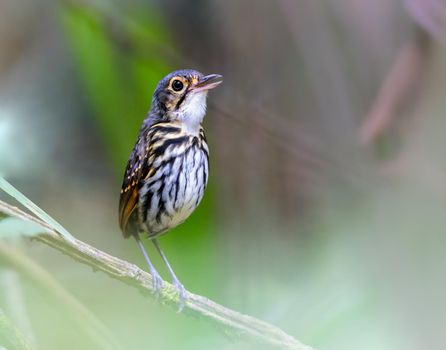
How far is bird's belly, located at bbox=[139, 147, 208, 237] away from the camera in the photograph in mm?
2471

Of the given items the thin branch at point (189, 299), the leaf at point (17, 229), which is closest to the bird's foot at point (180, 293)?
the thin branch at point (189, 299)

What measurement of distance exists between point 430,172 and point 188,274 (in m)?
1.45

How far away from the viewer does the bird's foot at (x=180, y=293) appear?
2066 millimetres

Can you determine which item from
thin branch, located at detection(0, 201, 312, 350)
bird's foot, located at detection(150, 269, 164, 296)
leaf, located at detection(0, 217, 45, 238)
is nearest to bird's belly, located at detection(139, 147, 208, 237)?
bird's foot, located at detection(150, 269, 164, 296)

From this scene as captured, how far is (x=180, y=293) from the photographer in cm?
217

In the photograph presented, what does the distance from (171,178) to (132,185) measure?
4.5 inches

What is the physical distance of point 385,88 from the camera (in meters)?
3.73

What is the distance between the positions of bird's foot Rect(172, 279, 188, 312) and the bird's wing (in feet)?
1.06

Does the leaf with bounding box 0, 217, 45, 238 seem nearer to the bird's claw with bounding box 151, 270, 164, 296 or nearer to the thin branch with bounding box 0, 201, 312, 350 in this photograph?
the thin branch with bounding box 0, 201, 312, 350

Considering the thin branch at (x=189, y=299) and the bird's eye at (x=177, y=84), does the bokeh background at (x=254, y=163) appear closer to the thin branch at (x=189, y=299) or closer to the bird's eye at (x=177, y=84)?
the thin branch at (x=189, y=299)

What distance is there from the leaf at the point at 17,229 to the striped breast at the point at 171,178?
118 cm

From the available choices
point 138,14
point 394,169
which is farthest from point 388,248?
point 138,14

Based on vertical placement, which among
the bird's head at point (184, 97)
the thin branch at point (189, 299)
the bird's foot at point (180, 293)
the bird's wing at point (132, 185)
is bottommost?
the thin branch at point (189, 299)

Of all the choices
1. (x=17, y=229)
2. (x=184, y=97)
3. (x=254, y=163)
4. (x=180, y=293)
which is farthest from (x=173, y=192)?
(x=254, y=163)
